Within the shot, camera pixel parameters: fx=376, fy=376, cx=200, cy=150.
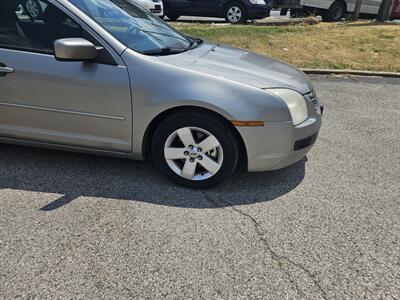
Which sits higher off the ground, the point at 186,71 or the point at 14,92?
the point at 186,71

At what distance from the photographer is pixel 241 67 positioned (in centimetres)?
317

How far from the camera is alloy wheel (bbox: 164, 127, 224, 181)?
2.98 meters

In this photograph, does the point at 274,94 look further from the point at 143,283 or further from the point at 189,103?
the point at 143,283

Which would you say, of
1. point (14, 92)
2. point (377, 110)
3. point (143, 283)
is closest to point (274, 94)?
point (143, 283)

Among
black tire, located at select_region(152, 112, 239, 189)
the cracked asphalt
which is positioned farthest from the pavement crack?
black tire, located at select_region(152, 112, 239, 189)

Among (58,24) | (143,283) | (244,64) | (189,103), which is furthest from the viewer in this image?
(244,64)

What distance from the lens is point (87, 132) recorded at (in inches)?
124

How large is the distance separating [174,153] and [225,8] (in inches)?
379

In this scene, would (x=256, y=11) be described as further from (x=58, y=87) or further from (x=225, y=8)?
(x=58, y=87)

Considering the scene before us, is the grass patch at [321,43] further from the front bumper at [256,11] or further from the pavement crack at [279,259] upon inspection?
the pavement crack at [279,259]

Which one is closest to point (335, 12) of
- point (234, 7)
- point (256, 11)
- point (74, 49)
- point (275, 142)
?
point (256, 11)

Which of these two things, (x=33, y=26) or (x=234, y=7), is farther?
(x=234, y=7)

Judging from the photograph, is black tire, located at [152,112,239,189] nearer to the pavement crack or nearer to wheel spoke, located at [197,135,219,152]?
wheel spoke, located at [197,135,219,152]

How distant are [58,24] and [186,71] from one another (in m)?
1.14
